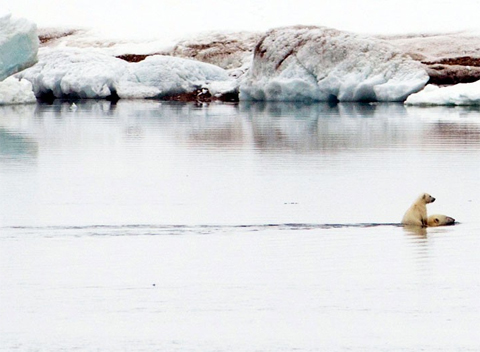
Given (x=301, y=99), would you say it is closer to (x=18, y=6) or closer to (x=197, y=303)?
(x=197, y=303)

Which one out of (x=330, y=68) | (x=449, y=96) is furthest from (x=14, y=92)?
(x=449, y=96)

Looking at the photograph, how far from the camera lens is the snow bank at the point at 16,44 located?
80.1 ft

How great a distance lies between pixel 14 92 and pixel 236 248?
20992mm

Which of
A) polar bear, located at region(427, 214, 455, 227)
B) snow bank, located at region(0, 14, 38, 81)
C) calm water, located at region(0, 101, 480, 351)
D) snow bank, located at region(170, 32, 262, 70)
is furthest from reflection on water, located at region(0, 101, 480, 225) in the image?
snow bank, located at region(170, 32, 262, 70)

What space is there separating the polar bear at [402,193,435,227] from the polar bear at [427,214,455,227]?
0.19 ft

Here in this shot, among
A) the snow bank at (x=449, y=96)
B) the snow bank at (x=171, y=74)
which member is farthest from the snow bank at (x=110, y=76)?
the snow bank at (x=449, y=96)

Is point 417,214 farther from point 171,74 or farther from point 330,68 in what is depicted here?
point 171,74

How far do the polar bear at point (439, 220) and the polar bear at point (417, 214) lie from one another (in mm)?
58

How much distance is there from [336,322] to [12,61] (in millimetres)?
20045

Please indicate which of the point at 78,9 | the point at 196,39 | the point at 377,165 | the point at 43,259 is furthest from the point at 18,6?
the point at 43,259

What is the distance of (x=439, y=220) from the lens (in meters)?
8.95

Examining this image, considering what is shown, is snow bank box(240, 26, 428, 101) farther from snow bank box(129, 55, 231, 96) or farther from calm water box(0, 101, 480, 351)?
calm water box(0, 101, 480, 351)

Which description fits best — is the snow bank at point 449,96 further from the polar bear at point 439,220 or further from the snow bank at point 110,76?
the polar bear at point 439,220

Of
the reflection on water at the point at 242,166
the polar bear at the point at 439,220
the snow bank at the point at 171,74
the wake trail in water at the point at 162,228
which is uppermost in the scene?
the wake trail in water at the point at 162,228
